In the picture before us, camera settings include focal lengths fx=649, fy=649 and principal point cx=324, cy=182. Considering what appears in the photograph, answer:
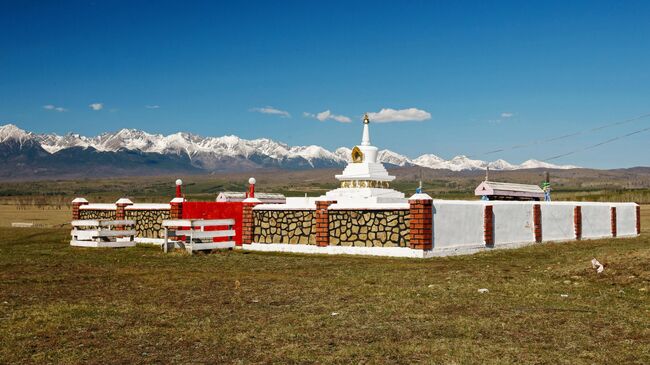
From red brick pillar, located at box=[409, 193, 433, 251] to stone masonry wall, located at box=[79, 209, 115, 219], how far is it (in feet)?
52.9

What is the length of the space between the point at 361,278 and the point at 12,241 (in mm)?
20865

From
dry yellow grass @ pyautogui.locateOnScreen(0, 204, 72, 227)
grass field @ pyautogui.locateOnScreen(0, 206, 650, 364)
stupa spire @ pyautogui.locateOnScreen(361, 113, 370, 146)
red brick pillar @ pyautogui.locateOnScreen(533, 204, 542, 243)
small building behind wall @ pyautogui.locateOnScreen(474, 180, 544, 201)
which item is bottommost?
dry yellow grass @ pyautogui.locateOnScreen(0, 204, 72, 227)

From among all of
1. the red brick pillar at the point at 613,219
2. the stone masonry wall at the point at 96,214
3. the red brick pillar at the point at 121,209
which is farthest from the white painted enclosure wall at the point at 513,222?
the stone masonry wall at the point at 96,214

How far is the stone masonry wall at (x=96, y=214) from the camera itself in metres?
31.2

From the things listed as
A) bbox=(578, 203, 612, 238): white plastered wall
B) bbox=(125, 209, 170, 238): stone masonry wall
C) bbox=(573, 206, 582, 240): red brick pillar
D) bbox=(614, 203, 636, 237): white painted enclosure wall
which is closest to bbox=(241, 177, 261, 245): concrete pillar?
bbox=(125, 209, 170, 238): stone masonry wall

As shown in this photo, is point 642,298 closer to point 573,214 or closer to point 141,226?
point 573,214

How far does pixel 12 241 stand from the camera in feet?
97.6

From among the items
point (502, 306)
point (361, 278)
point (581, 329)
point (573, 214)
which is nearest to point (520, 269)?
point (361, 278)

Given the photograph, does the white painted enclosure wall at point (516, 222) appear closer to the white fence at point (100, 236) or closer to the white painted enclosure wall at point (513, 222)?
the white painted enclosure wall at point (513, 222)

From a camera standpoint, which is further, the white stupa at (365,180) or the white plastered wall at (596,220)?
the white plastered wall at (596,220)

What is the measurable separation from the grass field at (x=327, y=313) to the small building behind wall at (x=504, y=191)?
12176 mm

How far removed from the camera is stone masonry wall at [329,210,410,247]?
21875mm

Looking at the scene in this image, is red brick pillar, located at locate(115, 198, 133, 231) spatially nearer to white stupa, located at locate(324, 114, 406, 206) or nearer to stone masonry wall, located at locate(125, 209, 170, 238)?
stone masonry wall, located at locate(125, 209, 170, 238)

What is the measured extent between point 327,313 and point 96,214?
24092 mm
